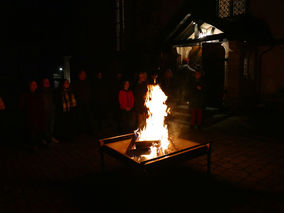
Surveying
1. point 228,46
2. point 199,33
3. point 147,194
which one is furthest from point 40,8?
point 147,194

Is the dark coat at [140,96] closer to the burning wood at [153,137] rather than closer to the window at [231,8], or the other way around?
the burning wood at [153,137]

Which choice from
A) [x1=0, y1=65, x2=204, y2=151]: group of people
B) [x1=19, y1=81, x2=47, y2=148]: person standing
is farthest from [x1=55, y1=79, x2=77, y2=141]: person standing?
[x1=19, y1=81, x2=47, y2=148]: person standing

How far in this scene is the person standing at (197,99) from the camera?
8992 mm

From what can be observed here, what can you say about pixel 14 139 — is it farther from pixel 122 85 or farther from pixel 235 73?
pixel 235 73

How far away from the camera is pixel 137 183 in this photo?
16.4 ft

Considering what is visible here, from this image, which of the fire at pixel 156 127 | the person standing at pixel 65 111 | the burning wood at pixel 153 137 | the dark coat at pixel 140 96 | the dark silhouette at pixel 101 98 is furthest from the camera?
the dark silhouette at pixel 101 98

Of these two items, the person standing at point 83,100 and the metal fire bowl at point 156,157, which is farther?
the person standing at point 83,100

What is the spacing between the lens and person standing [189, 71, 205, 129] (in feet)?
29.5

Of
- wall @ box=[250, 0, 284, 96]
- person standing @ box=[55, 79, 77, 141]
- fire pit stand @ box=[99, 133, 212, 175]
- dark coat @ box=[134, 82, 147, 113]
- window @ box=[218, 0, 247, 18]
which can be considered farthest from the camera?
window @ box=[218, 0, 247, 18]

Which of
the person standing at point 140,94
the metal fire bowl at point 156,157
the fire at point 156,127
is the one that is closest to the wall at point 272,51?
the person standing at point 140,94

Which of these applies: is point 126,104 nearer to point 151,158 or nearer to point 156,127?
point 156,127

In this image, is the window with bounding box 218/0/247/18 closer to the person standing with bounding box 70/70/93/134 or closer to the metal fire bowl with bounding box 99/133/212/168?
the person standing with bounding box 70/70/93/134

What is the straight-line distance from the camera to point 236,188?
467 centimetres

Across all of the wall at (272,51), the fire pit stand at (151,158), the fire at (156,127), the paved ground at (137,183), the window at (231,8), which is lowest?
the paved ground at (137,183)
